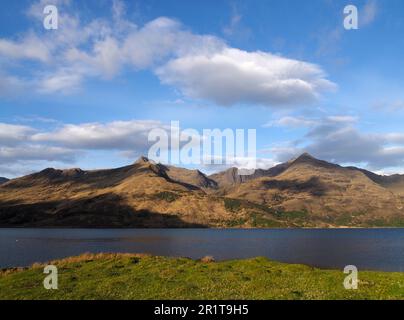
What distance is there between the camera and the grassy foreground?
32125 millimetres

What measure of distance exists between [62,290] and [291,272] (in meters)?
24.6

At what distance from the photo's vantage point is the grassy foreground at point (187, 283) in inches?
1265

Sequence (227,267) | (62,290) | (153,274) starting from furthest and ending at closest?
(227,267), (153,274), (62,290)

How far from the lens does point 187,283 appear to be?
38.2m
